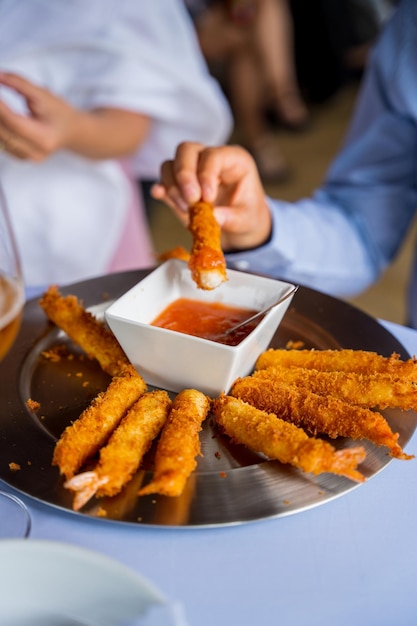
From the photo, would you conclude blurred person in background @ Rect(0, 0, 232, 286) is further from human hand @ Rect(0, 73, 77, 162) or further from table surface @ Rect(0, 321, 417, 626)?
table surface @ Rect(0, 321, 417, 626)

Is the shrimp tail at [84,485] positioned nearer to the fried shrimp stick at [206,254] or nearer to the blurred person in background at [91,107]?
the fried shrimp stick at [206,254]

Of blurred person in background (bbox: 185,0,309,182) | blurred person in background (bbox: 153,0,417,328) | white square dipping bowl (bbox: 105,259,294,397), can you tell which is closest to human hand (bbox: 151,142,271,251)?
blurred person in background (bbox: 153,0,417,328)

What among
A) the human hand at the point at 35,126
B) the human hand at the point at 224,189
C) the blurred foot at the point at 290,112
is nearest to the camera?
the human hand at the point at 224,189

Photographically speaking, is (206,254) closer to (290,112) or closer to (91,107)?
(91,107)

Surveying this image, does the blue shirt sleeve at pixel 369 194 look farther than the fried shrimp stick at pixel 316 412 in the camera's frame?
Yes

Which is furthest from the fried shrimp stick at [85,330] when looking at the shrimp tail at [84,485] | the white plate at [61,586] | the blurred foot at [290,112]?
the blurred foot at [290,112]

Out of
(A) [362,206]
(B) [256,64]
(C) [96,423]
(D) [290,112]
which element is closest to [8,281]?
(C) [96,423]
